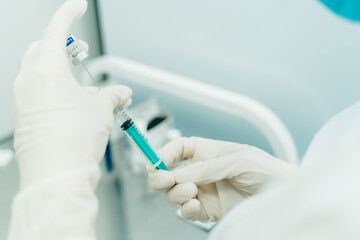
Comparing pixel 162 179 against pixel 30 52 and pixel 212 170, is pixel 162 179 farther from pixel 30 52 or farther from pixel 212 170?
pixel 30 52

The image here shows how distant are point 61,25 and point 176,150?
0.29m

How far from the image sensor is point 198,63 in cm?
131

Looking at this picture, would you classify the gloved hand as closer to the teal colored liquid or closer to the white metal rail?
the teal colored liquid

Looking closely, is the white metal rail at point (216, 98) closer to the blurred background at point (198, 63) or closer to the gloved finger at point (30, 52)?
the blurred background at point (198, 63)

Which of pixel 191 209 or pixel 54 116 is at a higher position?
pixel 54 116

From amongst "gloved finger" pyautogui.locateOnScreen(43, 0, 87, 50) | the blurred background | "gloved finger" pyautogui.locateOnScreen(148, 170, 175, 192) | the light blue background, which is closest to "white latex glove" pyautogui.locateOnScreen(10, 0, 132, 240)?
"gloved finger" pyautogui.locateOnScreen(43, 0, 87, 50)

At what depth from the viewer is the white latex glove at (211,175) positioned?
23.6 inches

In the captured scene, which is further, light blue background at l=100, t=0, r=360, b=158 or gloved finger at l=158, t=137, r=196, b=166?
light blue background at l=100, t=0, r=360, b=158

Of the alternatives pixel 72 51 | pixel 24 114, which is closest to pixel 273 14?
pixel 72 51

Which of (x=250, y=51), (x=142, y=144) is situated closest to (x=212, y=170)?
(x=142, y=144)

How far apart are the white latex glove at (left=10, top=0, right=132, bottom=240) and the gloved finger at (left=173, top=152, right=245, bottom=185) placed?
16cm

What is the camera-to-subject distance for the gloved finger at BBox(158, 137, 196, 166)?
2.08 ft

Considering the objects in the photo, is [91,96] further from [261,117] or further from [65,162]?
[261,117]

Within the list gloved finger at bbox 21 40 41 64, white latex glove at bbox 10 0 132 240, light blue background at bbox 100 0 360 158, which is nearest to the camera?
white latex glove at bbox 10 0 132 240
